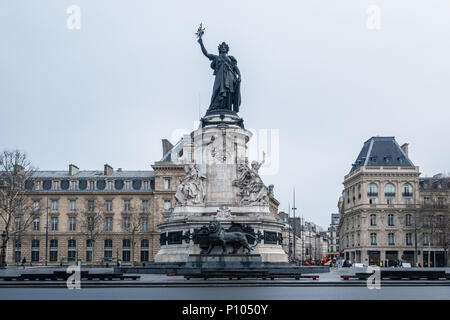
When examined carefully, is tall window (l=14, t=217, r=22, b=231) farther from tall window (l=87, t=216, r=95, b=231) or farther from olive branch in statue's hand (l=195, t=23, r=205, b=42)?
olive branch in statue's hand (l=195, t=23, r=205, b=42)

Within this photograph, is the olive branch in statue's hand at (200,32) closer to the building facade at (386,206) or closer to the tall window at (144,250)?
the tall window at (144,250)

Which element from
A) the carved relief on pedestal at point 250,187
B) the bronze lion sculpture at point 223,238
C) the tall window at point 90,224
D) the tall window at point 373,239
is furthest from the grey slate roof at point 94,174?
the bronze lion sculpture at point 223,238

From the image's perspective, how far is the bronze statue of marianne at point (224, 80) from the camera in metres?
44.8

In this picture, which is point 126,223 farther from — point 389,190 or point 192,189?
point 192,189

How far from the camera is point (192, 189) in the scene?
4147 cm

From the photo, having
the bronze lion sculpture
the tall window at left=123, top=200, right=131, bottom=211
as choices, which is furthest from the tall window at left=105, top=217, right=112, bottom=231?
the bronze lion sculpture

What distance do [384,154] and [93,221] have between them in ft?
172

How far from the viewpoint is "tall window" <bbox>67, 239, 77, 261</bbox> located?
9631 cm

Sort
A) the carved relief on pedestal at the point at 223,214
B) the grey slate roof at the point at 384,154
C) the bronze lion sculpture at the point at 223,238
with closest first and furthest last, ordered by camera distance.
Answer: the bronze lion sculpture at the point at 223,238, the carved relief on pedestal at the point at 223,214, the grey slate roof at the point at 384,154

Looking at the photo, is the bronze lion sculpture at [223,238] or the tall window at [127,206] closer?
the bronze lion sculpture at [223,238]

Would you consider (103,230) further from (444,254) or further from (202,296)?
(202,296)

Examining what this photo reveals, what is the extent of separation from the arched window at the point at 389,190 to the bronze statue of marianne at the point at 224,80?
2628 inches
